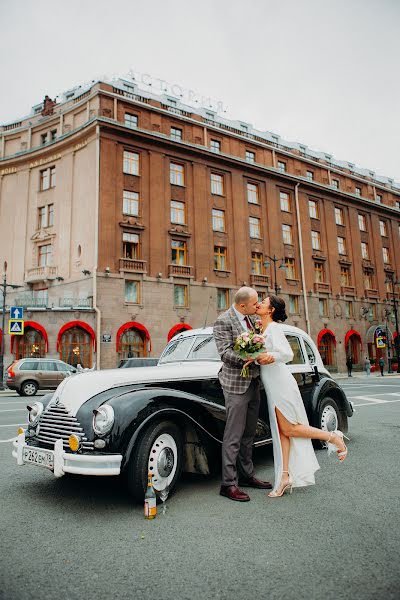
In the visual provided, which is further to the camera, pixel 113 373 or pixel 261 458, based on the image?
pixel 261 458

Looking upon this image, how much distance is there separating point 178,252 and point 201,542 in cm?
2721

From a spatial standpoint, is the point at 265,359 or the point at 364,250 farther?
the point at 364,250

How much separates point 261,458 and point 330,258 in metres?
35.0

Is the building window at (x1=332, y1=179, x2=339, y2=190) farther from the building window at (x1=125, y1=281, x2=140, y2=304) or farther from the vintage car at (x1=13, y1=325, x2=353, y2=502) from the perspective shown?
the vintage car at (x1=13, y1=325, x2=353, y2=502)

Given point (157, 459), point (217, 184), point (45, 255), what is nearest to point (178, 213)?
point (217, 184)

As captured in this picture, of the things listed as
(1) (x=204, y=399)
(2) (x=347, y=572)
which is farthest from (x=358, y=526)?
(1) (x=204, y=399)

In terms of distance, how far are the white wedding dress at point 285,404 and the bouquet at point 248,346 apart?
0.62ft

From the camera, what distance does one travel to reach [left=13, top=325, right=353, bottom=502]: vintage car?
147 inches

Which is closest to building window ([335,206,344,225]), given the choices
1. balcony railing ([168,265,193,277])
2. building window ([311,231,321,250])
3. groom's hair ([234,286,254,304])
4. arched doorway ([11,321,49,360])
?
building window ([311,231,321,250])

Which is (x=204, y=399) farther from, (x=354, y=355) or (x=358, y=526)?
(x=354, y=355)

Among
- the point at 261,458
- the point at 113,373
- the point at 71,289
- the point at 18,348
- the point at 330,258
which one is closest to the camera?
the point at 113,373

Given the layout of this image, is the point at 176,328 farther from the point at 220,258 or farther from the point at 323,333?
the point at 323,333

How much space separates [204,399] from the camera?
181 inches

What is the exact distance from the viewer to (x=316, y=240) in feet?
126
